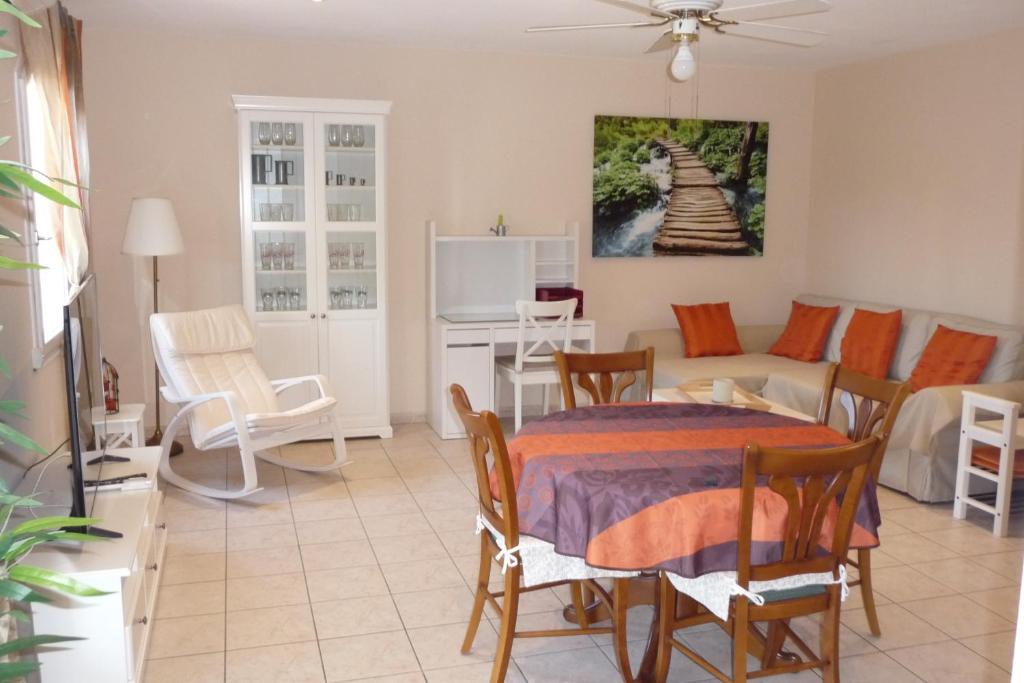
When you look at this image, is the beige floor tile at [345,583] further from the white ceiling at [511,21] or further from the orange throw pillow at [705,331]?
the orange throw pillow at [705,331]

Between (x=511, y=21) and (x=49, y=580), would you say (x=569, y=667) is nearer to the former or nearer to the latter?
(x=49, y=580)

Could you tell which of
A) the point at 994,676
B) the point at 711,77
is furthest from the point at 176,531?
the point at 711,77

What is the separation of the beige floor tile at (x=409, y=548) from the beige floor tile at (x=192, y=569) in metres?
0.65

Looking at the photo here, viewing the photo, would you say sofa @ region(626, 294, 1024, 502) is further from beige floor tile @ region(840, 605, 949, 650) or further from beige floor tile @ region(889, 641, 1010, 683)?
beige floor tile @ region(889, 641, 1010, 683)

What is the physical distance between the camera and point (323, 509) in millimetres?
4438

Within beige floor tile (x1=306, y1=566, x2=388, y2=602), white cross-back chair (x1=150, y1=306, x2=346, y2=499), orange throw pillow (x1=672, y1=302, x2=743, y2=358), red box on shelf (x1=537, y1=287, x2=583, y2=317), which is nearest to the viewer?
beige floor tile (x1=306, y1=566, x2=388, y2=602)

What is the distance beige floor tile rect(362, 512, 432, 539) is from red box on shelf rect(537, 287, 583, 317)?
2117 mm

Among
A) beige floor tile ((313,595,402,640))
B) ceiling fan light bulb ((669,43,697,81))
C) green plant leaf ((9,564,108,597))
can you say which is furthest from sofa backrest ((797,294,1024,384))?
green plant leaf ((9,564,108,597))

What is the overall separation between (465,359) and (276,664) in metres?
3.02

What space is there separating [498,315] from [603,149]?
1373mm

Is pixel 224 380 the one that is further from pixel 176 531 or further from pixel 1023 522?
pixel 1023 522

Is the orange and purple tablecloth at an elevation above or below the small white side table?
above

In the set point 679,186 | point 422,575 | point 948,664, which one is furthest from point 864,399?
point 679,186

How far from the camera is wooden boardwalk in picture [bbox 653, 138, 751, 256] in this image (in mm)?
6445
